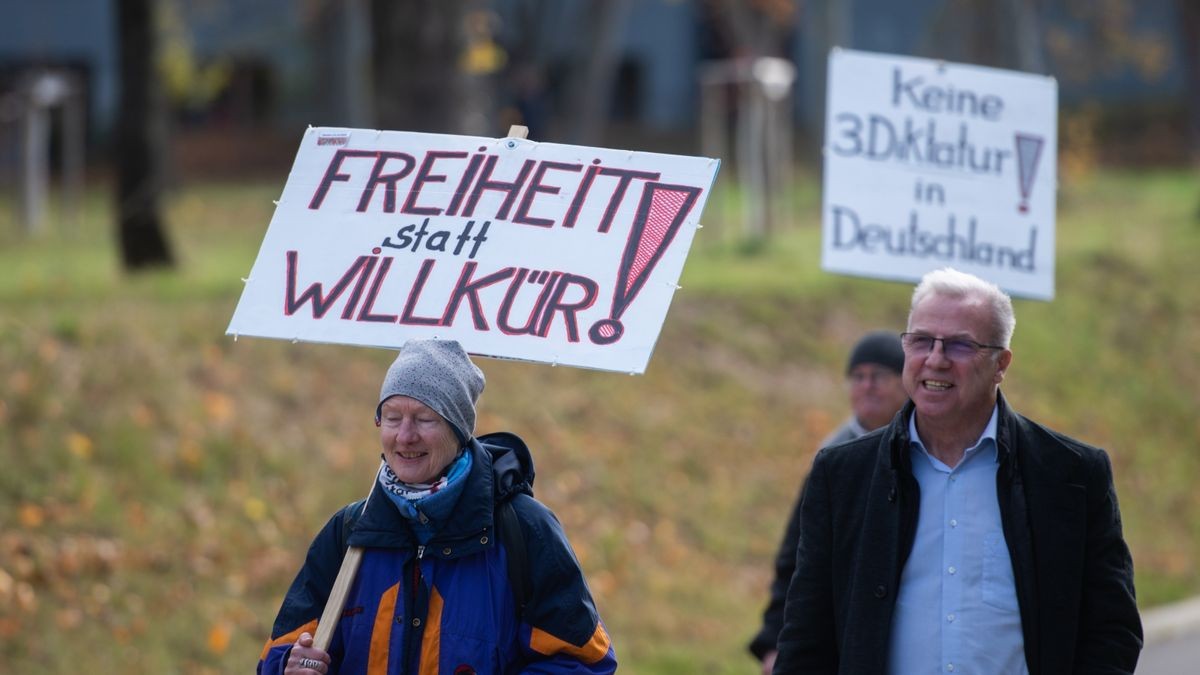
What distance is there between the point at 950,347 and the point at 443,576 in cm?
130

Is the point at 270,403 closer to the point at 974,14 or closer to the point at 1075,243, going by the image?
the point at 1075,243

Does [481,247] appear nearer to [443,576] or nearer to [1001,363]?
[443,576]

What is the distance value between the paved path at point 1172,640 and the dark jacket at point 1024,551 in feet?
19.1

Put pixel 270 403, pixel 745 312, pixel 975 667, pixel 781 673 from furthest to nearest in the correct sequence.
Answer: pixel 745 312
pixel 270 403
pixel 781 673
pixel 975 667

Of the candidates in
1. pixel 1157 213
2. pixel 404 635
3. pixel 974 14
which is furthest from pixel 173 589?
pixel 974 14

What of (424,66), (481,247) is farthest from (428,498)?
(424,66)

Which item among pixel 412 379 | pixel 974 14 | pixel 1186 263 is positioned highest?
pixel 974 14

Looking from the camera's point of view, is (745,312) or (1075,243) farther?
(1075,243)

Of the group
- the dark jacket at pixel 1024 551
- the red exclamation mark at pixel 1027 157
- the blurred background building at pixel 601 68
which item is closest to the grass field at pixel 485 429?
the red exclamation mark at pixel 1027 157

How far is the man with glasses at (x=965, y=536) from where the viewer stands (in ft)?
12.9

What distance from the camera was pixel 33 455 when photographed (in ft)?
30.1

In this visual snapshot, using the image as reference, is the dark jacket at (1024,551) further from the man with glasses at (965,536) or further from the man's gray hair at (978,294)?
the man's gray hair at (978,294)

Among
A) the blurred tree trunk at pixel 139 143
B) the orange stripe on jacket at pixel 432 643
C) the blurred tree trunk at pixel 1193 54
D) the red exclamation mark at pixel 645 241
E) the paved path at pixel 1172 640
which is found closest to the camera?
the orange stripe on jacket at pixel 432 643

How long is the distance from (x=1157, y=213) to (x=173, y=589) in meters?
16.2
